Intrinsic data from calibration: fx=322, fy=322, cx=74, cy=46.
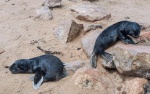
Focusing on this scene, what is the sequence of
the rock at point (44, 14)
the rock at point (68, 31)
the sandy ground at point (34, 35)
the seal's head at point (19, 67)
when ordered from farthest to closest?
the rock at point (44, 14), the rock at point (68, 31), the seal's head at point (19, 67), the sandy ground at point (34, 35)

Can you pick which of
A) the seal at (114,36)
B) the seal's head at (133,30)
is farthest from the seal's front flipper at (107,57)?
the seal's head at (133,30)

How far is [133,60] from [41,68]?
1.28 meters

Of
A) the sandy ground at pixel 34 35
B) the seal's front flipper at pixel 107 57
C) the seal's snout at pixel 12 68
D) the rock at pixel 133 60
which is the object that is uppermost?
the rock at pixel 133 60

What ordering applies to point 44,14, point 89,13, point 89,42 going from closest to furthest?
point 89,42 → point 89,13 → point 44,14

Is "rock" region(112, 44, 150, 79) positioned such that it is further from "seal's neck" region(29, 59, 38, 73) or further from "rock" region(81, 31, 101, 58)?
"seal's neck" region(29, 59, 38, 73)

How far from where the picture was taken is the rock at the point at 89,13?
577cm

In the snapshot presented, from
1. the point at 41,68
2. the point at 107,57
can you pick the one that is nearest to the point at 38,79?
the point at 41,68

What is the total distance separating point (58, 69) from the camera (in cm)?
434

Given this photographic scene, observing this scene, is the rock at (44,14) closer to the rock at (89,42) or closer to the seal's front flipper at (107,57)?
the rock at (89,42)

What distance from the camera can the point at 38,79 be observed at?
427cm

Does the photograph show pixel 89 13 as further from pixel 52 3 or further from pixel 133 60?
pixel 133 60

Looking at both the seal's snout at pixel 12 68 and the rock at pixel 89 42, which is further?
the rock at pixel 89 42

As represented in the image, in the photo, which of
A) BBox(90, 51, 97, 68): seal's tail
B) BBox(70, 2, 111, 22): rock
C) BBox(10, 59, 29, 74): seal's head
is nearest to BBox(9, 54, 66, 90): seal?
BBox(10, 59, 29, 74): seal's head

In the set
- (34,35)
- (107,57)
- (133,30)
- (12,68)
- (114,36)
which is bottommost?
(34,35)
